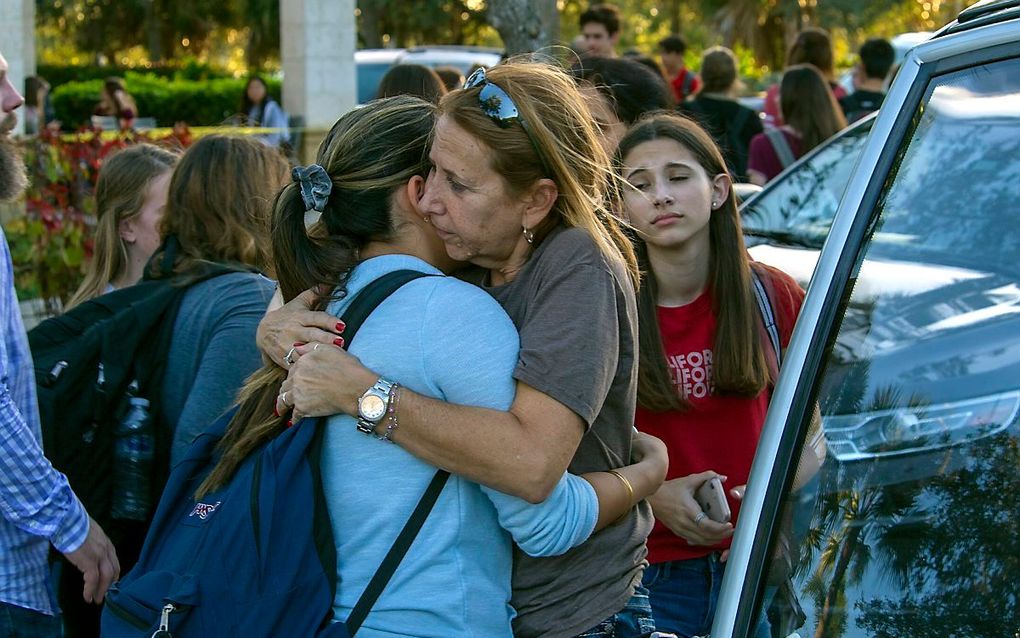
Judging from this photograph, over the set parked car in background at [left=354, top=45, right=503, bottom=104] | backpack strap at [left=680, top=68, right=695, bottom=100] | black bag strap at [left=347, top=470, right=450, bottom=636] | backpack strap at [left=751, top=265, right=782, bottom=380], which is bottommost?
parked car in background at [left=354, top=45, right=503, bottom=104]

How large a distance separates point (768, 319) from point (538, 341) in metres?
1.10

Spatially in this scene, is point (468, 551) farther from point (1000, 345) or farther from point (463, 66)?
point (463, 66)

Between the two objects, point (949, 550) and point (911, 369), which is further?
point (911, 369)

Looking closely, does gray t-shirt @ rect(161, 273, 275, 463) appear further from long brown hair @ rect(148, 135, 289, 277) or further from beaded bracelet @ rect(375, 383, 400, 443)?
beaded bracelet @ rect(375, 383, 400, 443)

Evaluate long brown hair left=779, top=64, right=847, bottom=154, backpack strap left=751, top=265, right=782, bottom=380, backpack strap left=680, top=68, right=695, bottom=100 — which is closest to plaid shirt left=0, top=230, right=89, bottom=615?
backpack strap left=751, top=265, right=782, bottom=380

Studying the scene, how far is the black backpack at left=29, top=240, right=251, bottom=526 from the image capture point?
3.14 meters

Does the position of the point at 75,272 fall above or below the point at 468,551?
below

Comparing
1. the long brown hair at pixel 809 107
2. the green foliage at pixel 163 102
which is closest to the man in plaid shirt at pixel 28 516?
the long brown hair at pixel 809 107

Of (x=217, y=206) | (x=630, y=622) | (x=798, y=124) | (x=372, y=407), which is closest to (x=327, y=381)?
(x=372, y=407)

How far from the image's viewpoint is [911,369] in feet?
6.03

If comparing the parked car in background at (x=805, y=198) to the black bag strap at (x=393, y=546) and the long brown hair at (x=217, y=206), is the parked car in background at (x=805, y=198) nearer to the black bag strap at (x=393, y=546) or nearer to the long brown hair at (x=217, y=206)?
the long brown hair at (x=217, y=206)

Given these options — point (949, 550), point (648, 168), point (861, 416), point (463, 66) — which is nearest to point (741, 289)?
point (648, 168)

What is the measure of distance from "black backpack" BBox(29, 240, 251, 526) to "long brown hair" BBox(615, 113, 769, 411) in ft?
4.03

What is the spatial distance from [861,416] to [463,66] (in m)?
19.2
